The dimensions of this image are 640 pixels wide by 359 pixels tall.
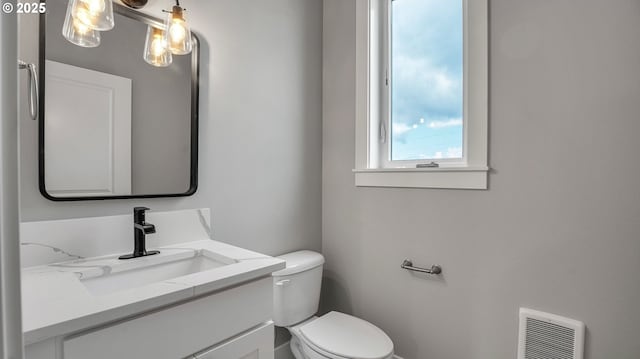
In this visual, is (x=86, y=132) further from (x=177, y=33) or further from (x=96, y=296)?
(x=96, y=296)

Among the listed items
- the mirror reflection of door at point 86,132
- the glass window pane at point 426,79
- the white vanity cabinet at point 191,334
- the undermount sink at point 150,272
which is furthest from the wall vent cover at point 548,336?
the mirror reflection of door at point 86,132

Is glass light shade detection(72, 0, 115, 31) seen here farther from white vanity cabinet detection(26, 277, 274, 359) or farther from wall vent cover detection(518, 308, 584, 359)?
wall vent cover detection(518, 308, 584, 359)

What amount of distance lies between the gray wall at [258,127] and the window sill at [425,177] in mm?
387

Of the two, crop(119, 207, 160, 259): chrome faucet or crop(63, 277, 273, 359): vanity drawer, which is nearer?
crop(63, 277, 273, 359): vanity drawer

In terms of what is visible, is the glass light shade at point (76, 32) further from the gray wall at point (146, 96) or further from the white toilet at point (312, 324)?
the white toilet at point (312, 324)

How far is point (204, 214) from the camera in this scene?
4.45 feet

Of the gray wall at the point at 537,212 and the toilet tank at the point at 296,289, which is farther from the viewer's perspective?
the toilet tank at the point at 296,289

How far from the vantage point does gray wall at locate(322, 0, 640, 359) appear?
1.09 metres

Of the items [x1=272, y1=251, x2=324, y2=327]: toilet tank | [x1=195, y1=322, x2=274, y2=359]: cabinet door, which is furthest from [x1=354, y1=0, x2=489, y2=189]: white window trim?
[x1=195, y1=322, x2=274, y2=359]: cabinet door

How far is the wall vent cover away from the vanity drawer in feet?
3.60

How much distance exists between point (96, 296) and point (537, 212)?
1.58 m

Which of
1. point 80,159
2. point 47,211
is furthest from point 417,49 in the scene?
point 47,211

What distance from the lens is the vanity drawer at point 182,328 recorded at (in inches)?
26.0

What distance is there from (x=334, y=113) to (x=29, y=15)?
4.64 ft
